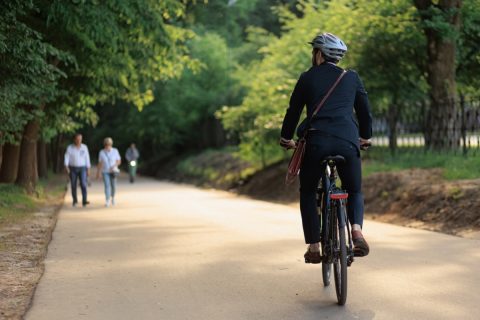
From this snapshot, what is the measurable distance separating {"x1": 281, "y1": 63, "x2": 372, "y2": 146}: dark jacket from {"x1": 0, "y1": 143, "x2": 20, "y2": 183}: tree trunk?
16486mm

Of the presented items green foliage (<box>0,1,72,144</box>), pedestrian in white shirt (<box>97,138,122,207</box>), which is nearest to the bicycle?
green foliage (<box>0,1,72,144</box>)

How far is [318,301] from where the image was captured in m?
6.28

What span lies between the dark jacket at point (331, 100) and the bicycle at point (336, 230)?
0.25m

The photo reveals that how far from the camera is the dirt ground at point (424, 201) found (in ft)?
38.0

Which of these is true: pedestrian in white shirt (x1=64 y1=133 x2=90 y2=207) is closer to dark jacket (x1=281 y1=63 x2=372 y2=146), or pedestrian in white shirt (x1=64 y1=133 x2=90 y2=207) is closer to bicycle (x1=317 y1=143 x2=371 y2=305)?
dark jacket (x1=281 y1=63 x2=372 y2=146)

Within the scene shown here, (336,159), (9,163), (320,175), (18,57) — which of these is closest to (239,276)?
(320,175)

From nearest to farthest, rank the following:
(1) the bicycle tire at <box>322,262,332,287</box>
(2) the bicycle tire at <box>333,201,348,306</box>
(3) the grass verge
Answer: (2) the bicycle tire at <box>333,201,348,306</box>, (1) the bicycle tire at <box>322,262,332,287</box>, (3) the grass verge

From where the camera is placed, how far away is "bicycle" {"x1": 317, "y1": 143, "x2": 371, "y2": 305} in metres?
5.91

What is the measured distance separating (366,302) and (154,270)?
2.66m

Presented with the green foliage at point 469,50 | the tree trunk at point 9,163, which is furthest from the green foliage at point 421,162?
the tree trunk at point 9,163

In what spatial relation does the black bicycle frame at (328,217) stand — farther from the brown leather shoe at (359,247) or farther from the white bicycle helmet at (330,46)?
the white bicycle helmet at (330,46)

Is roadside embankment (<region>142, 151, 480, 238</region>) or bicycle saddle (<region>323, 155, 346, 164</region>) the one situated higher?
bicycle saddle (<region>323, 155, 346, 164</region>)

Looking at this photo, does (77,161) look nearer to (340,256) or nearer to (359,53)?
(359,53)

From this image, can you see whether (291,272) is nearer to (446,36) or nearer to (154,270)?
(154,270)
